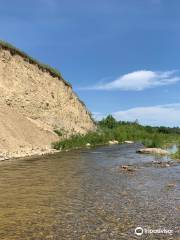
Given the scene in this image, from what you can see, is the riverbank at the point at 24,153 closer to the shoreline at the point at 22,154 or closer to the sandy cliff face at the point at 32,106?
the shoreline at the point at 22,154

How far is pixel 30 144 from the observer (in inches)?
1617

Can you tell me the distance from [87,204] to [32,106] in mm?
38262

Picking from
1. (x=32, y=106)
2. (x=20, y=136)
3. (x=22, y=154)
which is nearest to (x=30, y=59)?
(x=32, y=106)

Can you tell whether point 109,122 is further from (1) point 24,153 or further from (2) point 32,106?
(1) point 24,153

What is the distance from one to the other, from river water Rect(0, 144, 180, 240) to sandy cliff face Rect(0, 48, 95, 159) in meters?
16.7

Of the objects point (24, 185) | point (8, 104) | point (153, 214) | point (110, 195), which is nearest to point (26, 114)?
point (8, 104)

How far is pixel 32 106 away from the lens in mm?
51312

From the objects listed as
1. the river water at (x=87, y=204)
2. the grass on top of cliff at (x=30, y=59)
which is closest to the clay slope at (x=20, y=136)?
the grass on top of cliff at (x=30, y=59)

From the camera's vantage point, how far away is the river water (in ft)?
34.9

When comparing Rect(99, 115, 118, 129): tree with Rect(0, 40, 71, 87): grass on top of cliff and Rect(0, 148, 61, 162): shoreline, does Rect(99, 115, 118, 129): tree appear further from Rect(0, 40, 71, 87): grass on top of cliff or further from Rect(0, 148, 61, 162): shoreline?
Rect(0, 148, 61, 162): shoreline

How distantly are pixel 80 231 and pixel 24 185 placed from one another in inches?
317

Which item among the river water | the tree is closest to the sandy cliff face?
the river water

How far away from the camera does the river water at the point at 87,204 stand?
10.6 m

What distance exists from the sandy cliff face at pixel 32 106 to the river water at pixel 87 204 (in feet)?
54.7
